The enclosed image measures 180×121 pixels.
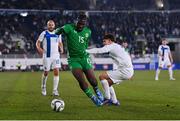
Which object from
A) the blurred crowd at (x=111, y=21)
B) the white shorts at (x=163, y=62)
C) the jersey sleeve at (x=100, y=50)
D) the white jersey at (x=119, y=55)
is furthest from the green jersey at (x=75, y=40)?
the blurred crowd at (x=111, y=21)

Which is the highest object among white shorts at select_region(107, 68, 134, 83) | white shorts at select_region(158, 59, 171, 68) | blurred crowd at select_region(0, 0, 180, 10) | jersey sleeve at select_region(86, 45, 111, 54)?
blurred crowd at select_region(0, 0, 180, 10)

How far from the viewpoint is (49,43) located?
16359mm

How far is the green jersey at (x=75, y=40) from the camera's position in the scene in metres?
12.1

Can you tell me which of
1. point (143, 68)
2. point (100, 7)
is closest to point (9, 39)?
point (100, 7)

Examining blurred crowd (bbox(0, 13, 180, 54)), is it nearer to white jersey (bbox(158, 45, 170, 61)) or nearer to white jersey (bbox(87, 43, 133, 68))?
white jersey (bbox(158, 45, 170, 61))

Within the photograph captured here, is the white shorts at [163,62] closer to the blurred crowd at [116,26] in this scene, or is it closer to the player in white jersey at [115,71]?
the player in white jersey at [115,71]

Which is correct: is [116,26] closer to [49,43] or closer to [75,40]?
[49,43]

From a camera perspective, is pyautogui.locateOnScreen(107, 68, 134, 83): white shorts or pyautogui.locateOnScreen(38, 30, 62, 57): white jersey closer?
pyautogui.locateOnScreen(107, 68, 134, 83): white shorts

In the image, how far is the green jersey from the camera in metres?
12.1

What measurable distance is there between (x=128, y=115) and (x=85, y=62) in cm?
247

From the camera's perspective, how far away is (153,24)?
63281mm

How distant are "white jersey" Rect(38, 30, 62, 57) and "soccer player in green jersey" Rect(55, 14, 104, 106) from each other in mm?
4181

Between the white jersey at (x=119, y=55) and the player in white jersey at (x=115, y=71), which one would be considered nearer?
the white jersey at (x=119, y=55)

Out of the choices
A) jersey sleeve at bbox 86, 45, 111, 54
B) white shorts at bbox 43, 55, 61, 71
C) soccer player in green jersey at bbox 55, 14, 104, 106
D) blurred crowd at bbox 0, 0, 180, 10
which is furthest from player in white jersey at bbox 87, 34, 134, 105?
blurred crowd at bbox 0, 0, 180, 10
